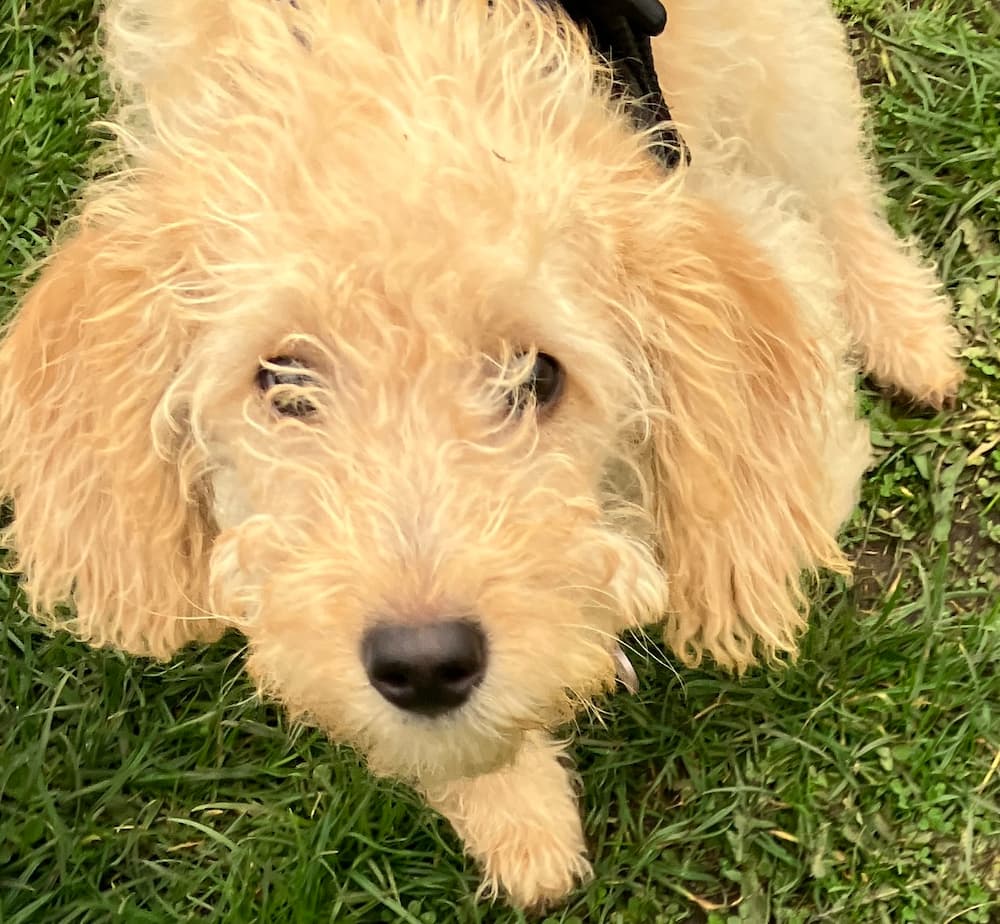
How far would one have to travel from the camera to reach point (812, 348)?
1.90 meters

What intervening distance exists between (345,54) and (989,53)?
7.11ft

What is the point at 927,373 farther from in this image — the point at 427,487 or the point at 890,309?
the point at 427,487

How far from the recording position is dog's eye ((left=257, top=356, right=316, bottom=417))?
162 centimetres

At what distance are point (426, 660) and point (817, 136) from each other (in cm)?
165

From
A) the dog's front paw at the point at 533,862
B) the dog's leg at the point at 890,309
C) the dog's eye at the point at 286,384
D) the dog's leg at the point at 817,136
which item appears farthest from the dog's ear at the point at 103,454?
the dog's leg at the point at 890,309

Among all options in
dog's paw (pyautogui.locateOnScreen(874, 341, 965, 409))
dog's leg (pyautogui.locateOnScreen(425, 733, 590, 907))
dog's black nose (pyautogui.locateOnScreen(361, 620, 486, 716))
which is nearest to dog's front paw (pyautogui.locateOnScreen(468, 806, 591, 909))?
dog's leg (pyautogui.locateOnScreen(425, 733, 590, 907))

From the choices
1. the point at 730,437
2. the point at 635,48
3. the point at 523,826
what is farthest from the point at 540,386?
the point at 523,826

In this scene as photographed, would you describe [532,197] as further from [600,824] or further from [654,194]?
[600,824]

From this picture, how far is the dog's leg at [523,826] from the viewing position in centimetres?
249

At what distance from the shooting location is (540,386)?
1.68m

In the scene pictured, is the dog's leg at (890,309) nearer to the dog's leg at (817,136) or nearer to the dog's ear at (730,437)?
the dog's leg at (817,136)

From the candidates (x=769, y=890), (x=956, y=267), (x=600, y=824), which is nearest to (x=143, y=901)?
(x=600, y=824)

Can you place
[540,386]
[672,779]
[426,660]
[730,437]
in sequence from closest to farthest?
1. [426,660]
2. [540,386]
3. [730,437]
4. [672,779]

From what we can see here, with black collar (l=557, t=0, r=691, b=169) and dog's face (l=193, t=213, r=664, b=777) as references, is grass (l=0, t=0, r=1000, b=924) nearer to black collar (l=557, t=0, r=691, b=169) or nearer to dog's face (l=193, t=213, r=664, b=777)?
dog's face (l=193, t=213, r=664, b=777)
